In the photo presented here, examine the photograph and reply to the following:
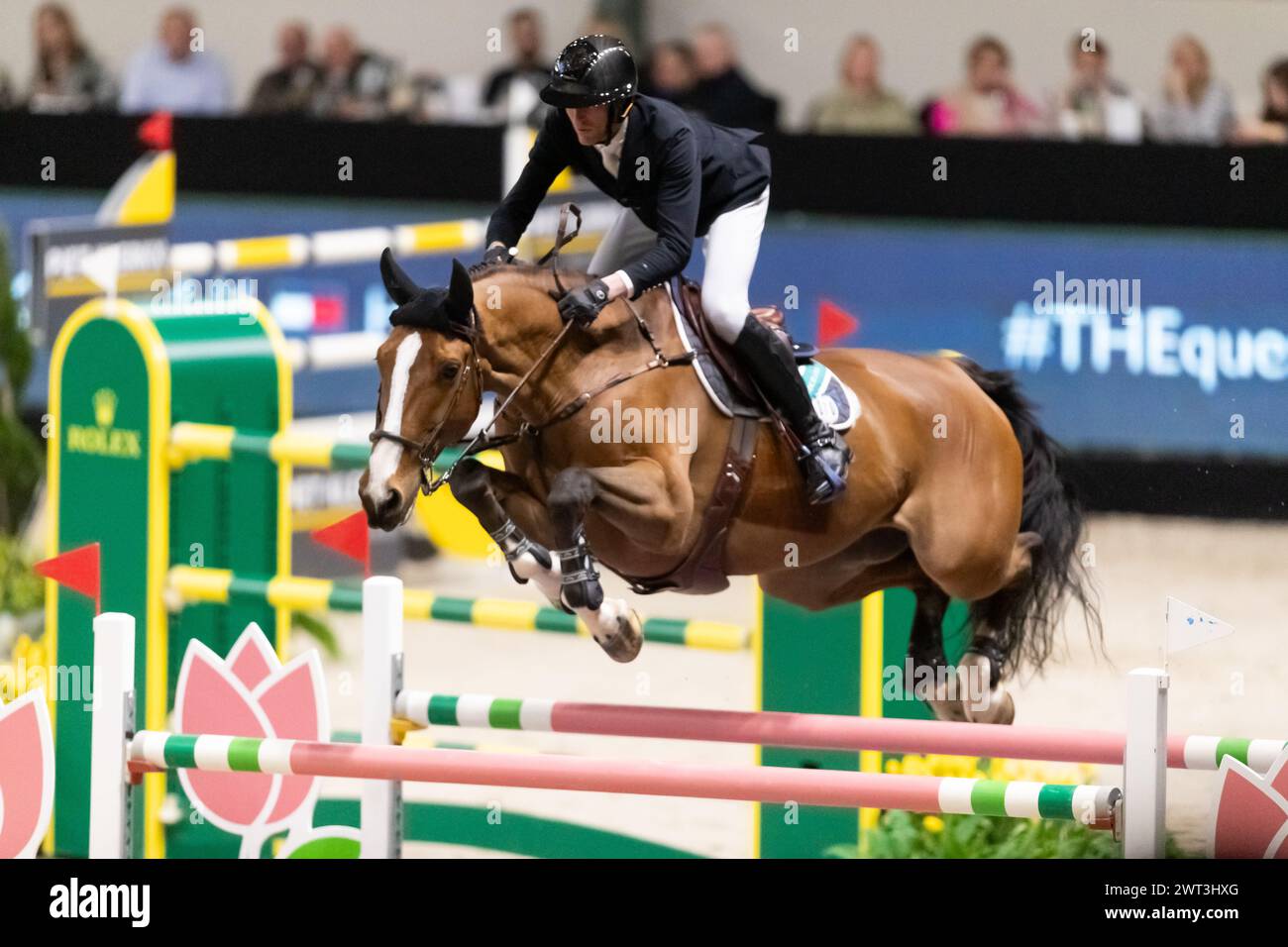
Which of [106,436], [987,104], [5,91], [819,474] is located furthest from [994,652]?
[5,91]

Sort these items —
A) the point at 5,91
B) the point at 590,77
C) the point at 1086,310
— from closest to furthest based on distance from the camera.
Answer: the point at 590,77
the point at 1086,310
the point at 5,91

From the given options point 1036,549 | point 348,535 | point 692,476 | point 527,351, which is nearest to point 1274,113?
point 1036,549

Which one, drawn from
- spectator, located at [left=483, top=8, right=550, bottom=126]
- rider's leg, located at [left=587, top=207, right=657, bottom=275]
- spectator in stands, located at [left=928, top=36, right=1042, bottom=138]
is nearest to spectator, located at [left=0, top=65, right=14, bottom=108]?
spectator, located at [left=483, top=8, right=550, bottom=126]

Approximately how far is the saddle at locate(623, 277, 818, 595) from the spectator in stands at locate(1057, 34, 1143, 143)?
235 inches

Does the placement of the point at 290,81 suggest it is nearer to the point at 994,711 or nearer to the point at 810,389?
the point at 810,389

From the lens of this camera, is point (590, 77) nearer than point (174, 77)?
Yes

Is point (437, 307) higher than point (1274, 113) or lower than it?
lower

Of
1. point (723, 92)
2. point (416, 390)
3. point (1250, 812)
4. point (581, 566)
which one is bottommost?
point (1250, 812)

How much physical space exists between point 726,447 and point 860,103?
22.0 ft

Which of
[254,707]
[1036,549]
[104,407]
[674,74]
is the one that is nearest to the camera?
[254,707]

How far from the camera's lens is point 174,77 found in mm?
12062

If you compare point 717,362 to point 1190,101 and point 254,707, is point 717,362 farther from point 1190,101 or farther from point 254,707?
point 1190,101
